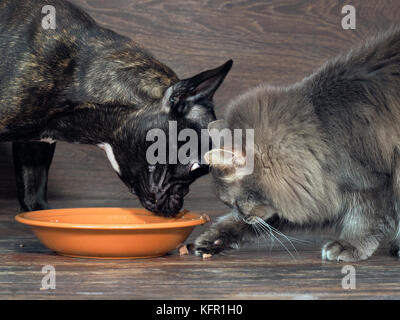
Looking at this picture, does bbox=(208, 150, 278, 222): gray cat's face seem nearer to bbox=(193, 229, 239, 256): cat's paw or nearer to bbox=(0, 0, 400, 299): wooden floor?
bbox=(193, 229, 239, 256): cat's paw

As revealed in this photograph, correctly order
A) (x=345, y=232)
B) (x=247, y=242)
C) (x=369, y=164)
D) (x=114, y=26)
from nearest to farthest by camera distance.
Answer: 1. (x=369, y=164)
2. (x=345, y=232)
3. (x=247, y=242)
4. (x=114, y=26)

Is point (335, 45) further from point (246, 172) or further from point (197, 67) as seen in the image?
point (246, 172)

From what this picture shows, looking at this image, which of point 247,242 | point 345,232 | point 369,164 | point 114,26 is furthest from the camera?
point 114,26

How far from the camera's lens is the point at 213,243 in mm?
1711

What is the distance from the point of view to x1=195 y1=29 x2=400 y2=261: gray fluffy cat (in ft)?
4.92

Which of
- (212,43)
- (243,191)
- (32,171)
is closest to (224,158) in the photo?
(243,191)

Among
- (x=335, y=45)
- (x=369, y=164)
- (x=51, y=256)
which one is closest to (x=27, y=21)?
(x=51, y=256)

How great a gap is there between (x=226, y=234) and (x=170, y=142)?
0.95 feet

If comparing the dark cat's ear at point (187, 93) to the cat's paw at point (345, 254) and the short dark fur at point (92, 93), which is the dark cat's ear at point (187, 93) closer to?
the short dark fur at point (92, 93)

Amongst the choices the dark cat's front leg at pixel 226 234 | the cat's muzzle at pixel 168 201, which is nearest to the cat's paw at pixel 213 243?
the dark cat's front leg at pixel 226 234

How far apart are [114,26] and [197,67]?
389 mm

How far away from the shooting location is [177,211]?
180 centimetres

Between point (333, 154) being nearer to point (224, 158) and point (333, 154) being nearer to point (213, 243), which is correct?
point (224, 158)

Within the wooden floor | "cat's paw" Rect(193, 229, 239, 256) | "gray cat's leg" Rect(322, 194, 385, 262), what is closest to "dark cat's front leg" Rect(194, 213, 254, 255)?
"cat's paw" Rect(193, 229, 239, 256)
